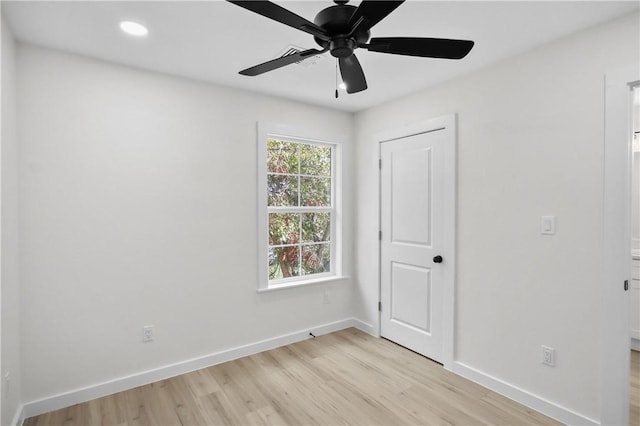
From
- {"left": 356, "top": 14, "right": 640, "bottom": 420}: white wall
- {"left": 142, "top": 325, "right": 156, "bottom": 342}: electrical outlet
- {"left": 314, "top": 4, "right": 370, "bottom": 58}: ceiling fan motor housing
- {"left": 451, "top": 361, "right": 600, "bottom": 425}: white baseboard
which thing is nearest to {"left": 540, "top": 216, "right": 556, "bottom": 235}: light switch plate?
{"left": 356, "top": 14, "right": 640, "bottom": 420}: white wall

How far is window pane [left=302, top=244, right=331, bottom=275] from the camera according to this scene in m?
3.65

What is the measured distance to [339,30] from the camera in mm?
1456

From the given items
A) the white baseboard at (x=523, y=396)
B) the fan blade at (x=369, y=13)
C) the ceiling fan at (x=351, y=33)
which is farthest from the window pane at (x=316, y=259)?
the fan blade at (x=369, y=13)

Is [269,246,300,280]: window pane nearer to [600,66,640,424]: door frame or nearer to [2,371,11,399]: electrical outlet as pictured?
[2,371,11,399]: electrical outlet

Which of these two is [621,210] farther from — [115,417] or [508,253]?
[115,417]

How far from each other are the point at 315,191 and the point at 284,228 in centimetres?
55

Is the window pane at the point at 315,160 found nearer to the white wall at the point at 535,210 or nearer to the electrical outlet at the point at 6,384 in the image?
the white wall at the point at 535,210

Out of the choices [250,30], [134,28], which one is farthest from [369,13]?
[134,28]

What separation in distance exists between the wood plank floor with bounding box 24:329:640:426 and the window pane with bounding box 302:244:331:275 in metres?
0.93

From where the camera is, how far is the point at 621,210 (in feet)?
6.31

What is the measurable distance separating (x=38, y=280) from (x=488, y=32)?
3276 millimetres

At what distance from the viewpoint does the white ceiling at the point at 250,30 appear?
5.98ft

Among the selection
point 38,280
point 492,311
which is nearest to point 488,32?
point 492,311

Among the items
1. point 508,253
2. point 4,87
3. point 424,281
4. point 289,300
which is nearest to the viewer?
point 4,87
